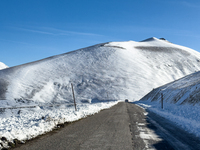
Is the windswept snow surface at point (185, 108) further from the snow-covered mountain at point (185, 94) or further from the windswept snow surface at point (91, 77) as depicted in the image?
the windswept snow surface at point (91, 77)

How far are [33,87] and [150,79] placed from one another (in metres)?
60.3

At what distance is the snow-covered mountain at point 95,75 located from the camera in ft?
265

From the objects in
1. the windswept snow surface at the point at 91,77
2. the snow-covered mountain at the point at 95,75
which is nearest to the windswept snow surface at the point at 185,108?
the windswept snow surface at the point at 91,77

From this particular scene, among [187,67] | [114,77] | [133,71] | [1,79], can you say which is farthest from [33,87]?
[187,67]

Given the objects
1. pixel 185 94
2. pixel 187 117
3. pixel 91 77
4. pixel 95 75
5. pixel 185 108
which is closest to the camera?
pixel 187 117

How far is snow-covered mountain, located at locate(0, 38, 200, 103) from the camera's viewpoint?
80812mm

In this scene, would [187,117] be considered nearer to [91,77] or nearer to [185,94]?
[185,94]

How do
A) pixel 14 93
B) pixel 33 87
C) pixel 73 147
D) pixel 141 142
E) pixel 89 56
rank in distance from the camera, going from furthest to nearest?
1. pixel 89 56
2. pixel 33 87
3. pixel 14 93
4. pixel 141 142
5. pixel 73 147

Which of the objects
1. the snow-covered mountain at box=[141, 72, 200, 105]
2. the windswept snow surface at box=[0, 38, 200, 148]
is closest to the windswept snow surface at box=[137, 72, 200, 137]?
the snow-covered mountain at box=[141, 72, 200, 105]

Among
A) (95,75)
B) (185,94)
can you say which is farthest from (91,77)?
(185,94)

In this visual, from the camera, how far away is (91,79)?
3686 inches

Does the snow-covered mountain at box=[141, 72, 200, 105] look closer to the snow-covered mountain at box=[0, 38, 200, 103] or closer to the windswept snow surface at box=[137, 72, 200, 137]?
the windswept snow surface at box=[137, 72, 200, 137]

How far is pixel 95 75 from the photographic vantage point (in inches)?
3814

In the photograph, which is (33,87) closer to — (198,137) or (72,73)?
(72,73)
